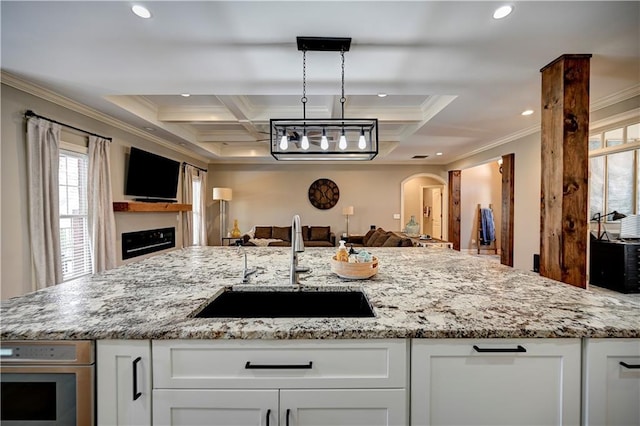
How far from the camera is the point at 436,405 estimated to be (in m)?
1.11

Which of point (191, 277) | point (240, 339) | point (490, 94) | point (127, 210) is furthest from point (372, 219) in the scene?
point (240, 339)

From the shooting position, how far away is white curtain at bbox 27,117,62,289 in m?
2.77

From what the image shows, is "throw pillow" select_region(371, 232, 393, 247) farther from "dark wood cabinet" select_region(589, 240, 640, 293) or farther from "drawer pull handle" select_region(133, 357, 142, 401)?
"drawer pull handle" select_region(133, 357, 142, 401)

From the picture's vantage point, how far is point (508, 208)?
5.13m

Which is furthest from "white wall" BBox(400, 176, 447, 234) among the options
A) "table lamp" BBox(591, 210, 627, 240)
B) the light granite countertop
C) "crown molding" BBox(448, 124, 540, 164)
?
the light granite countertop

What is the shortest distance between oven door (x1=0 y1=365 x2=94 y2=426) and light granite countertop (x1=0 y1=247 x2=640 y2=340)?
5.5 inches

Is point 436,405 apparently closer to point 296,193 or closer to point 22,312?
point 22,312

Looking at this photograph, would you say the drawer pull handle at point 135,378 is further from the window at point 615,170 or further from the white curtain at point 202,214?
the white curtain at point 202,214

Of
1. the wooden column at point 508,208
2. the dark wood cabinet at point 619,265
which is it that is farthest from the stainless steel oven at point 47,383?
the wooden column at point 508,208

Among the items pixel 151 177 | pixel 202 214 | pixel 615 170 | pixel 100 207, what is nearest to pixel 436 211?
pixel 615 170

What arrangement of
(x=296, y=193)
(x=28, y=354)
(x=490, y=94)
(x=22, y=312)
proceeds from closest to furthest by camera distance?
1. (x=28, y=354)
2. (x=22, y=312)
3. (x=490, y=94)
4. (x=296, y=193)

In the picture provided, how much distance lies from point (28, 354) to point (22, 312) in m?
0.29

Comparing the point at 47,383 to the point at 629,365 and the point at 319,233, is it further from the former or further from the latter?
the point at 319,233

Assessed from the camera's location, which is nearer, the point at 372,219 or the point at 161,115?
the point at 161,115
